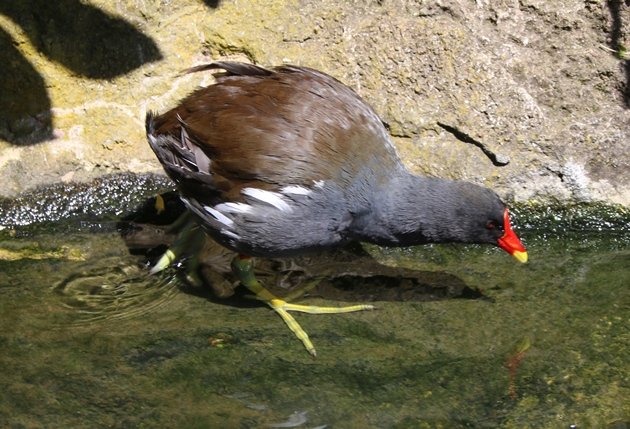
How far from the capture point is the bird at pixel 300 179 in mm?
4355

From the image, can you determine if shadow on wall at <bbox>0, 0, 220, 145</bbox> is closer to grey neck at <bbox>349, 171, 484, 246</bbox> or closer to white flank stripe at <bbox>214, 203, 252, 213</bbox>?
white flank stripe at <bbox>214, 203, 252, 213</bbox>

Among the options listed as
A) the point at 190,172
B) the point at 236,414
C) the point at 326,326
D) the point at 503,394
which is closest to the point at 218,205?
the point at 190,172

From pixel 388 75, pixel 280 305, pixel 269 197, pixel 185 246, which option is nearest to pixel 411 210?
pixel 269 197

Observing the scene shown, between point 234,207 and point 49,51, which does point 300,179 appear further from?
point 49,51

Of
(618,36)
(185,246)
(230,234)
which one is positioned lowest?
(185,246)

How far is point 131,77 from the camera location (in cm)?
540

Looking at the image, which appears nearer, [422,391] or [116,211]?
[422,391]

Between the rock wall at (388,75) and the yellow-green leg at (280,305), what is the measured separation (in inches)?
38.5

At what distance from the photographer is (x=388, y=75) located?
5.39m

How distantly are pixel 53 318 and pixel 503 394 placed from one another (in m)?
2.23

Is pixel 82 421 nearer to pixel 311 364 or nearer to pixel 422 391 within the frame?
pixel 311 364

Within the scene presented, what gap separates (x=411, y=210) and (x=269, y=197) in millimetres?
740

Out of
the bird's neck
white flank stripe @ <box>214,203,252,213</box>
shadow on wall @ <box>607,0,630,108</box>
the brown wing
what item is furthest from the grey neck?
shadow on wall @ <box>607,0,630,108</box>

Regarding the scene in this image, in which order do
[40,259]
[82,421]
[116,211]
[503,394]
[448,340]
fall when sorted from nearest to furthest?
[82,421], [503,394], [448,340], [40,259], [116,211]
